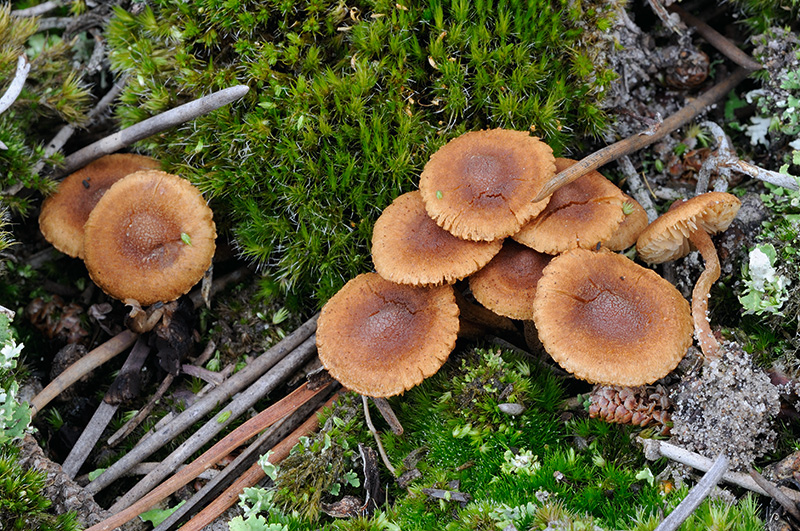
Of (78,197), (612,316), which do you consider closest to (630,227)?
(612,316)

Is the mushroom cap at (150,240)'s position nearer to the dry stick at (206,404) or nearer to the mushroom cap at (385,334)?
the dry stick at (206,404)

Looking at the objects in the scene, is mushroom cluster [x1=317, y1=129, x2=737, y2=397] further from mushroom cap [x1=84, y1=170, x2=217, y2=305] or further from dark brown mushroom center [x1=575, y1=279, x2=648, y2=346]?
mushroom cap [x1=84, y1=170, x2=217, y2=305]

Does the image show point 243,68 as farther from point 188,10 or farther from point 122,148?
point 122,148

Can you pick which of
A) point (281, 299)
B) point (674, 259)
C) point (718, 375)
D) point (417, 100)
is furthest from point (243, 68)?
point (718, 375)

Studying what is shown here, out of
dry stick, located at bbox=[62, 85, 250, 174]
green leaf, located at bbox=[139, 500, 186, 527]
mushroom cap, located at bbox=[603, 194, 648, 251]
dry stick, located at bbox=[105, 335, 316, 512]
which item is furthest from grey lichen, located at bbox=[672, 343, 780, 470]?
dry stick, located at bbox=[62, 85, 250, 174]

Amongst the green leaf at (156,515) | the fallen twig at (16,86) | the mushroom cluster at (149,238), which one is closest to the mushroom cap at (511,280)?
the mushroom cluster at (149,238)

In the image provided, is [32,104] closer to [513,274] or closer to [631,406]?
[513,274]
